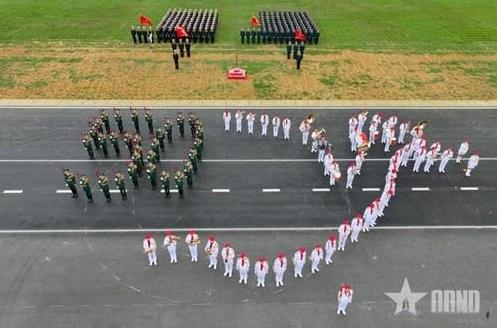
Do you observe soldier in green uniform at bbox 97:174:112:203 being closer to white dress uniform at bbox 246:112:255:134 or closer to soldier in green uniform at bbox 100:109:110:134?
soldier in green uniform at bbox 100:109:110:134

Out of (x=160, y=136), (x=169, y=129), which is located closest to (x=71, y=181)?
(x=160, y=136)

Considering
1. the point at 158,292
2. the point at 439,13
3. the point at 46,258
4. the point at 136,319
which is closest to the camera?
the point at 136,319

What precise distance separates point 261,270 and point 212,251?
61.0 inches

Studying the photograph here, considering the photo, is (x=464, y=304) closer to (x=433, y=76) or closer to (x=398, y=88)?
(x=398, y=88)

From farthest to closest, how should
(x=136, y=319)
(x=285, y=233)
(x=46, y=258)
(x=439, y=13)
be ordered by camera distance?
(x=439, y=13)
(x=285, y=233)
(x=46, y=258)
(x=136, y=319)

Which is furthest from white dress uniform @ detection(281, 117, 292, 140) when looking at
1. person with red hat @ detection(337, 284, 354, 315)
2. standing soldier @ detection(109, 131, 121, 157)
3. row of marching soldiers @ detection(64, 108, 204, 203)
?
person with red hat @ detection(337, 284, 354, 315)

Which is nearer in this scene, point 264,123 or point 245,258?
point 245,258

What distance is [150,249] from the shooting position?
1245cm

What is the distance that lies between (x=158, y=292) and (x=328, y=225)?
607 cm

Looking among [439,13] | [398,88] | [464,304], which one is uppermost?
[439,13]

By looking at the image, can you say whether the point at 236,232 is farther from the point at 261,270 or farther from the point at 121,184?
the point at 121,184

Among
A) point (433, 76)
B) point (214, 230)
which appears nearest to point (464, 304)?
point (214, 230)

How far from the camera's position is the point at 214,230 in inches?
568

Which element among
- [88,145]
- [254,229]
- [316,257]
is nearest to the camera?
[316,257]
